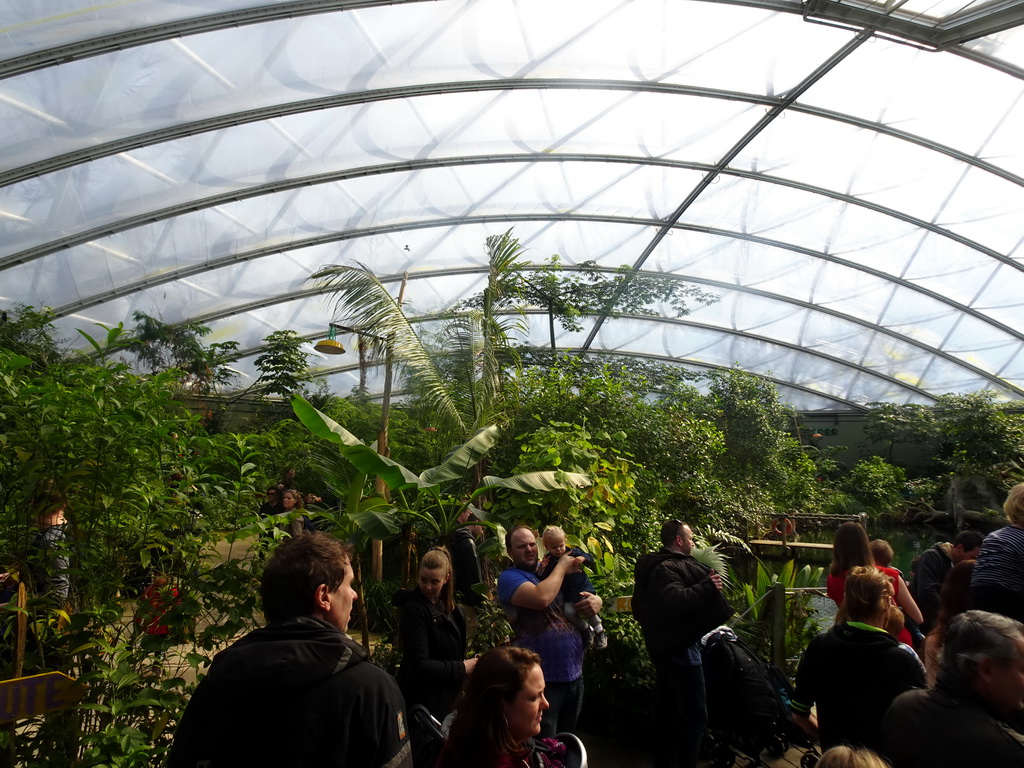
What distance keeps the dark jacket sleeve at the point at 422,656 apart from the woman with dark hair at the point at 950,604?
226 cm

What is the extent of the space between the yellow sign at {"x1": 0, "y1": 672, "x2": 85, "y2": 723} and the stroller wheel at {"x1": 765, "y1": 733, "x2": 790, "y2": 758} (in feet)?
12.9

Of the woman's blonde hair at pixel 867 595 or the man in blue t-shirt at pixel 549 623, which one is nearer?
the woman's blonde hair at pixel 867 595

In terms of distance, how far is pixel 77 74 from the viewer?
375 inches

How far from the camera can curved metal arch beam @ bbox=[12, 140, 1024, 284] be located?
514 inches

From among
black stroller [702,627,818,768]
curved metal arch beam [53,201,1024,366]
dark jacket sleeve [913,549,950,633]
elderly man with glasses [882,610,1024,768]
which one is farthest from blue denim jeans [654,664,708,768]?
curved metal arch beam [53,201,1024,366]

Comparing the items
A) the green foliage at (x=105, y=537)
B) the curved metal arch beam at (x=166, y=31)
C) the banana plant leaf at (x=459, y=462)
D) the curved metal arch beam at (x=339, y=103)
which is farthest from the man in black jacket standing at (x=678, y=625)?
the curved metal arch beam at (x=339, y=103)

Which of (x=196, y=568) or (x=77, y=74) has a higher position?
(x=77, y=74)

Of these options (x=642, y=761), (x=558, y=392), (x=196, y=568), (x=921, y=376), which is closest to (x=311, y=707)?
(x=196, y=568)

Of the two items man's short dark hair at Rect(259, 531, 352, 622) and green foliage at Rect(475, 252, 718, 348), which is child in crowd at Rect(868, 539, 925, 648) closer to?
man's short dark hair at Rect(259, 531, 352, 622)

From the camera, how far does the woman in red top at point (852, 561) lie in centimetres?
414

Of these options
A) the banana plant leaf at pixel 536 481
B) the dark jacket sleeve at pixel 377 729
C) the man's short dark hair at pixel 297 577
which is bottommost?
the dark jacket sleeve at pixel 377 729

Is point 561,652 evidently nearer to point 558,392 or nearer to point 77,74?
point 558,392

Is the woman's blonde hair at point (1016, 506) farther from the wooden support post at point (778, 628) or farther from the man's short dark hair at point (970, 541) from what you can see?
the wooden support post at point (778, 628)

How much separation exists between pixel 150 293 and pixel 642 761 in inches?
605
